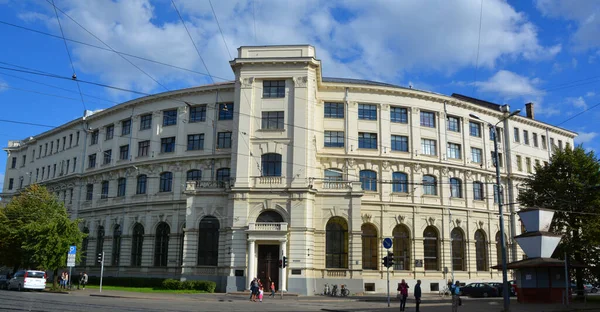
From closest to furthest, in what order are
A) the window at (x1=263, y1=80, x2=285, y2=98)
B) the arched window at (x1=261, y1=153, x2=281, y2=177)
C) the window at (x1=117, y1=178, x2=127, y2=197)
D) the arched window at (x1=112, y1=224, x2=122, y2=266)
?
the arched window at (x1=261, y1=153, x2=281, y2=177) < the window at (x1=263, y1=80, x2=285, y2=98) < the arched window at (x1=112, y1=224, x2=122, y2=266) < the window at (x1=117, y1=178, x2=127, y2=197)

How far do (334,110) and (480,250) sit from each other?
21048 mm

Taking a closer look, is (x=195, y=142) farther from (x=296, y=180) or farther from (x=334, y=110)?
(x=334, y=110)

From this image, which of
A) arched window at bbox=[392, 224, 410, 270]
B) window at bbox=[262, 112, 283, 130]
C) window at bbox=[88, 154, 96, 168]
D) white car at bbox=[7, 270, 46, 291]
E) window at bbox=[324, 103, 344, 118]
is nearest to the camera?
white car at bbox=[7, 270, 46, 291]

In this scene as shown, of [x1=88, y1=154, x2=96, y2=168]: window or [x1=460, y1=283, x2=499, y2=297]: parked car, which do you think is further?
[x1=88, y1=154, x2=96, y2=168]: window

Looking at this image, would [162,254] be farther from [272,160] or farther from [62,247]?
[272,160]

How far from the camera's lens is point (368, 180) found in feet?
163

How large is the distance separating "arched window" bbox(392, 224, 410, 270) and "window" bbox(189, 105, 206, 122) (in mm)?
21967

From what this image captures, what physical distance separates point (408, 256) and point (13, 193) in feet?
199

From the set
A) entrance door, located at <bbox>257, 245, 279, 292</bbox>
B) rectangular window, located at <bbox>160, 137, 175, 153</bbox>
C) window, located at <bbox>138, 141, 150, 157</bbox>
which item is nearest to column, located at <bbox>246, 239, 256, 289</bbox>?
entrance door, located at <bbox>257, 245, 279, 292</bbox>

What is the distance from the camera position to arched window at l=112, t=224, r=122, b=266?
54906 mm

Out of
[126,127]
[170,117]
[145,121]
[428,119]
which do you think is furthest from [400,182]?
[126,127]

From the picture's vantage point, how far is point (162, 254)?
5125cm

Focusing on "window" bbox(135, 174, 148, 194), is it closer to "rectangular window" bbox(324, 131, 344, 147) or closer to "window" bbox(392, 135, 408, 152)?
"rectangular window" bbox(324, 131, 344, 147)

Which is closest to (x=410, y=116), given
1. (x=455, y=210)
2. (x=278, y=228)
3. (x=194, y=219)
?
(x=455, y=210)
